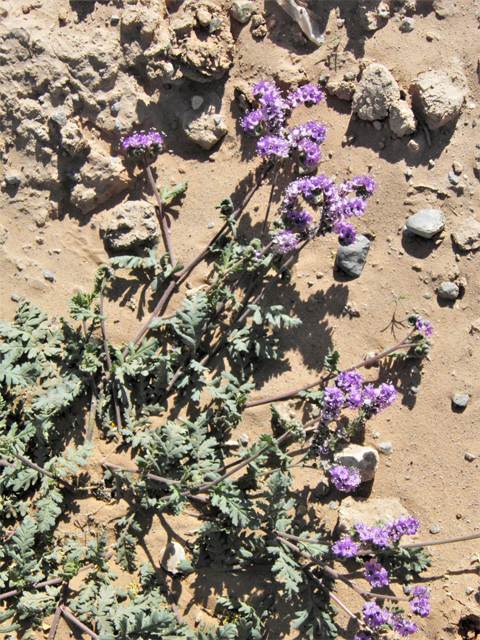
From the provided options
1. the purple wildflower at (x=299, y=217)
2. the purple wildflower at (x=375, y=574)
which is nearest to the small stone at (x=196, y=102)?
the purple wildflower at (x=299, y=217)

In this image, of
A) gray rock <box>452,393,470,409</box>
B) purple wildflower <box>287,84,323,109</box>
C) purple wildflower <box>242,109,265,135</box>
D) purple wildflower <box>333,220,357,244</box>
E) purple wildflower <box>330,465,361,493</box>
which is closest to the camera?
purple wildflower <box>330,465,361,493</box>

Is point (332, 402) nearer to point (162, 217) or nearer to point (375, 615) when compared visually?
point (375, 615)

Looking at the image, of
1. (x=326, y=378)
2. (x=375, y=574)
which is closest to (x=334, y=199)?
(x=326, y=378)

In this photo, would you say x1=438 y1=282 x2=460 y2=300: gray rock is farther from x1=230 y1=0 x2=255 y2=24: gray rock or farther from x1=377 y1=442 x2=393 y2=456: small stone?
x1=230 y1=0 x2=255 y2=24: gray rock

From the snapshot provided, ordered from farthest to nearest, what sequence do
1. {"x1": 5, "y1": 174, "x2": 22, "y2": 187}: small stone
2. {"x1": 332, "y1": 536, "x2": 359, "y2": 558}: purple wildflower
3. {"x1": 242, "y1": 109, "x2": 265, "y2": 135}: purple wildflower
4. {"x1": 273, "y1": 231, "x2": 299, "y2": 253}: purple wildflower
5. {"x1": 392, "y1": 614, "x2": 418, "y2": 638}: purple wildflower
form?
{"x1": 5, "y1": 174, "x2": 22, "y2": 187}: small stone < {"x1": 242, "y1": 109, "x2": 265, "y2": 135}: purple wildflower < {"x1": 273, "y1": 231, "x2": 299, "y2": 253}: purple wildflower < {"x1": 332, "y1": 536, "x2": 359, "y2": 558}: purple wildflower < {"x1": 392, "y1": 614, "x2": 418, "y2": 638}: purple wildflower

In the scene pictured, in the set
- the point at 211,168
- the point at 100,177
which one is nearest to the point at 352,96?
the point at 211,168

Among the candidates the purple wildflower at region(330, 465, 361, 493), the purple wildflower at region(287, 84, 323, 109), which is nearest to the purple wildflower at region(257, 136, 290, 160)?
the purple wildflower at region(287, 84, 323, 109)

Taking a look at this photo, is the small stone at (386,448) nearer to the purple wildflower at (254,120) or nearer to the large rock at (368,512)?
the large rock at (368,512)
